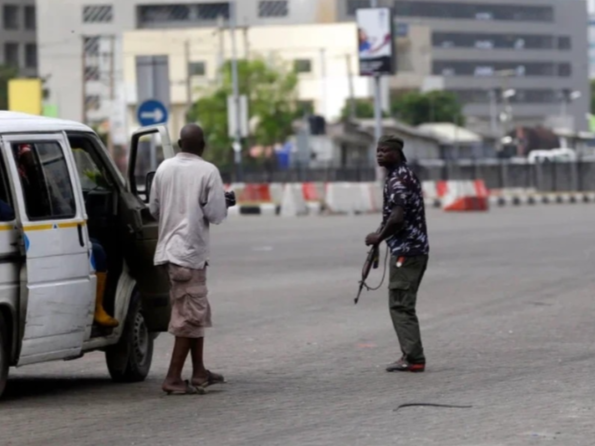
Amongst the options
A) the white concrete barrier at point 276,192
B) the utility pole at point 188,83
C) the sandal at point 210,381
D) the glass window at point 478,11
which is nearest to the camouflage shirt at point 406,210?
the sandal at point 210,381

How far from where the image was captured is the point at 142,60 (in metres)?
31.1

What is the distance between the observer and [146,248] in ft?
33.6

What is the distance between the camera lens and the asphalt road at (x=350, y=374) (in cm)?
806

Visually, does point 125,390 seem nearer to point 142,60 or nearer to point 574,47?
point 142,60

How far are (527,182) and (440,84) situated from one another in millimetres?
83106

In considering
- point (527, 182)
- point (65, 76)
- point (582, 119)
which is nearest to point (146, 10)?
point (65, 76)

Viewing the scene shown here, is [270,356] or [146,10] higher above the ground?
[146,10]

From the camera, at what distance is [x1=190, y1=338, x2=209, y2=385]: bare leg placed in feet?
31.6

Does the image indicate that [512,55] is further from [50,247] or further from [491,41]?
[50,247]

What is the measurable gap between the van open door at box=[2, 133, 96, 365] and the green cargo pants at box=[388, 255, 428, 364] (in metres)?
2.13

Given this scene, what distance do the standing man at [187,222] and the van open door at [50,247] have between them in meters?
0.53

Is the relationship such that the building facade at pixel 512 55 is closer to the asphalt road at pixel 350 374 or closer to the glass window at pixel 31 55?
the glass window at pixel 31 55

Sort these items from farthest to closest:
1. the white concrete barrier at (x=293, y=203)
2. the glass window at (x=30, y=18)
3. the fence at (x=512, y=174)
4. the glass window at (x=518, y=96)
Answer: the glass window at (x=518, y=96), the glass window at (x=30, y=18), the fence at (x=512, y=174), the white concrete barrier at (x=293, y=203)

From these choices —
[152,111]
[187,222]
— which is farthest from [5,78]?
[187,222]
